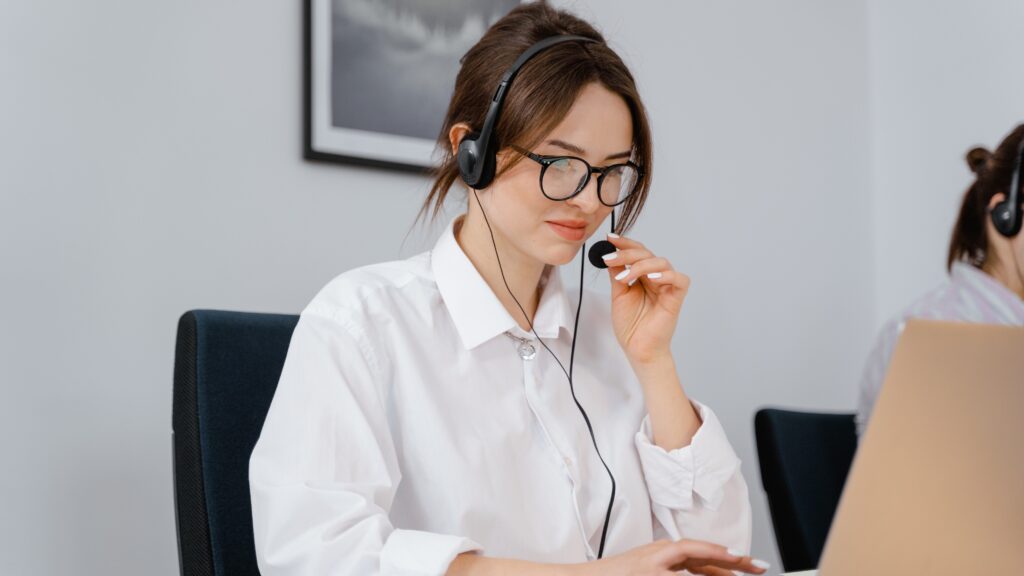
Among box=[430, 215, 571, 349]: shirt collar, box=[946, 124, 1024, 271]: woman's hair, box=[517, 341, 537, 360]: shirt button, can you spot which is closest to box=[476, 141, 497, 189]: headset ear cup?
box=[430, 215, 571, 349]: shirt collar

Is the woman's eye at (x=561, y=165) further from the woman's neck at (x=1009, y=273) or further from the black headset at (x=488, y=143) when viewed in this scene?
the woman's neck at (x=1009, y=273)

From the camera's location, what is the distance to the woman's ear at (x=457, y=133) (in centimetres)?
123

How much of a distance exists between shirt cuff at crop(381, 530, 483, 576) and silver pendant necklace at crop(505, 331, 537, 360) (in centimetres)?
35

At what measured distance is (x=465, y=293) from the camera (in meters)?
1.18

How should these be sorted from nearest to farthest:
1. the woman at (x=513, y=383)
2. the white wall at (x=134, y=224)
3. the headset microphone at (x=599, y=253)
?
the woman at (x=513, y=383) → the headset microphone at (x=599, y=253) → the white wall at (x=134, y=224)

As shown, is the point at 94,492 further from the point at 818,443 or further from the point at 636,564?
the point at 818,443

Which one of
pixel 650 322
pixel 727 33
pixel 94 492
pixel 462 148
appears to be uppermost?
pixel 727 33

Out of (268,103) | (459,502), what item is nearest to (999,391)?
(459,502)

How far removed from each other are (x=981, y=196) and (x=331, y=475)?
5.34 feet

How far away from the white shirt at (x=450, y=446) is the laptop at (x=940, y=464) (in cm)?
44

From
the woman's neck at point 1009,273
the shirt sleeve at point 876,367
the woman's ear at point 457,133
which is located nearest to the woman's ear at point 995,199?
the woman's neck at point 1009,273

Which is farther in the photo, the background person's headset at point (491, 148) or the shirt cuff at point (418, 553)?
the background person's headset at point (491, 148)

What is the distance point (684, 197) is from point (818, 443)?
812 mm

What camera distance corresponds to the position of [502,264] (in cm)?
126
